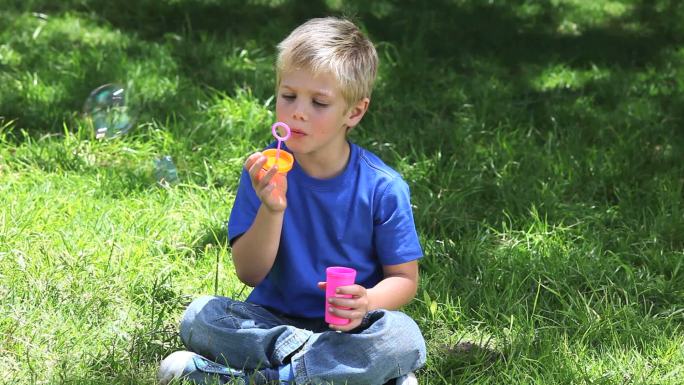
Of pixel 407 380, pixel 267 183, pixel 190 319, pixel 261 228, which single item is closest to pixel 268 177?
pixel 267 183

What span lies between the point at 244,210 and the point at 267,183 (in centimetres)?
29

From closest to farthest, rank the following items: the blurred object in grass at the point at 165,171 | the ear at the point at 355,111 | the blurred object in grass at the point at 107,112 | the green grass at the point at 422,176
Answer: the ear at the point at 355,111 → the green grass at the point at 422,176 → the blurred object in grass at the point at 165,171 → the blurred object in grass at the point at 107,112

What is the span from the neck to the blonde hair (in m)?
0.17

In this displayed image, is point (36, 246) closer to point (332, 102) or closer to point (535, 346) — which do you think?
point (332, 102)

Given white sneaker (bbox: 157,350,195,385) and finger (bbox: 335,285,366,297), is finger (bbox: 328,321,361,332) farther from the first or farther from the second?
white sneaker (bbox: 157,350,195,385)

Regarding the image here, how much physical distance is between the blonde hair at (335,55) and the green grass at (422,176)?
2.57ft

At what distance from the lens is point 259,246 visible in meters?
2.74

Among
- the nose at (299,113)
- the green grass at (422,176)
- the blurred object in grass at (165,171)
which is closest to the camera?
the nose at (299,113)

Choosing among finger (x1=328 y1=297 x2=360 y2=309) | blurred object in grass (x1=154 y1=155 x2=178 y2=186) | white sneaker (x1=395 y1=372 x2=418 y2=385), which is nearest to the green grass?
blurred object in grass (x1=154 y1=155 x2=178 y2=186)

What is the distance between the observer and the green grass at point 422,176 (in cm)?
307

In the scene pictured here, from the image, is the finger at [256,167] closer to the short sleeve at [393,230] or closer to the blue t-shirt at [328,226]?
the blue t-shirt at [328,226]

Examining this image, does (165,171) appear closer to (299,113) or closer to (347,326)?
(299,113)

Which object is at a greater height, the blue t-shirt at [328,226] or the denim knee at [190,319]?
the blue t-shirt at [328,226]

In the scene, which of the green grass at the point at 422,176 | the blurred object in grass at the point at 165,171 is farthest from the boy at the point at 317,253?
the blurred object in grass at the point at 165,171
